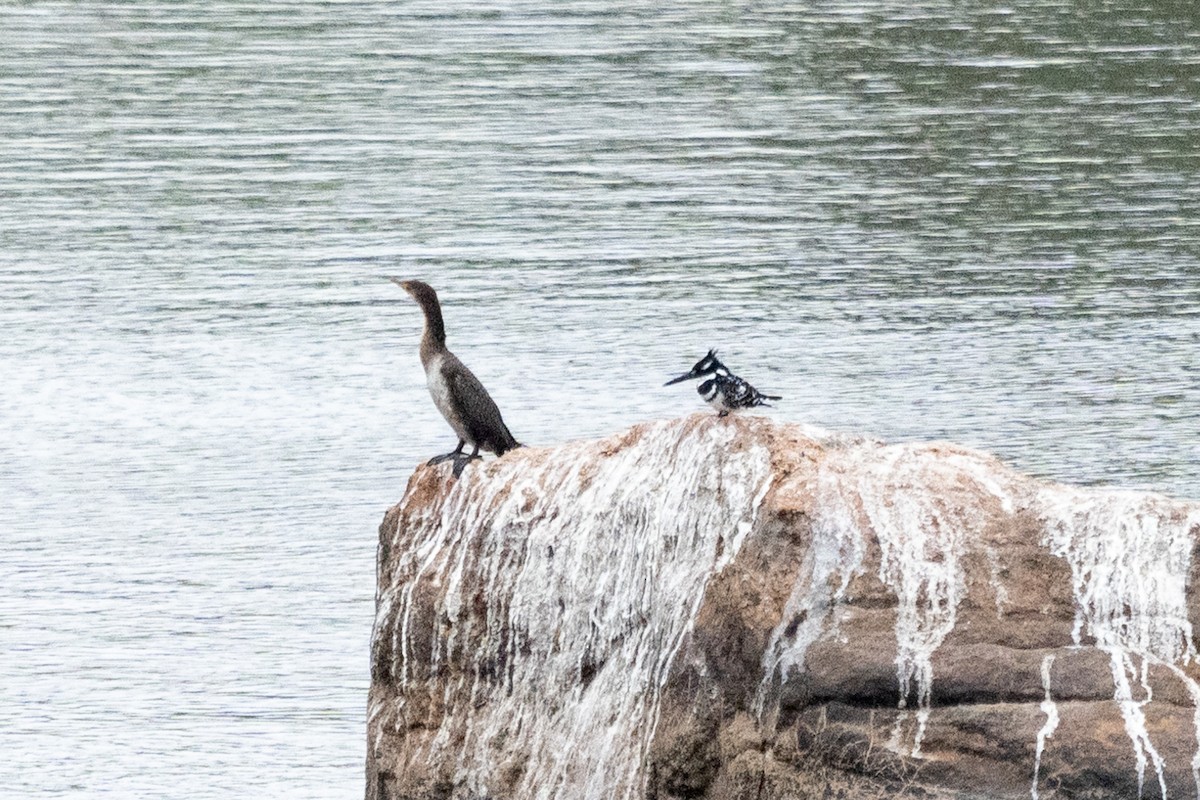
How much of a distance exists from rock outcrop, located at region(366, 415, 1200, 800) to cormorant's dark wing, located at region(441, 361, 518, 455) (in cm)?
60

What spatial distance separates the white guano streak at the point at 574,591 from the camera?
743 cm

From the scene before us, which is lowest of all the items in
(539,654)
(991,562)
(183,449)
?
(183,449)

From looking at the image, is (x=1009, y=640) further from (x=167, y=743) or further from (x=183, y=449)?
(x=183, y=449)

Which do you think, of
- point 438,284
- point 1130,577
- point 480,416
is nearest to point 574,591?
point 480,416

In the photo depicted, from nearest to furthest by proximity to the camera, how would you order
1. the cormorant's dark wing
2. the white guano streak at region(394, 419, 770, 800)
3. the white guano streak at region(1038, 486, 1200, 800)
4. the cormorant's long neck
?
the white guano streak at region(1038, 486, 1200, 800) < the white guano streak at region(394, 419, 770, 800) < the cormorant's dark wing < the cormorant's long neck

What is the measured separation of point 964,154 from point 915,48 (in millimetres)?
6328

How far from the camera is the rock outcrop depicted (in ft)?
22.2

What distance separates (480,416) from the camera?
872 centimetres

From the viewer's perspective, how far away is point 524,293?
59.9 feet

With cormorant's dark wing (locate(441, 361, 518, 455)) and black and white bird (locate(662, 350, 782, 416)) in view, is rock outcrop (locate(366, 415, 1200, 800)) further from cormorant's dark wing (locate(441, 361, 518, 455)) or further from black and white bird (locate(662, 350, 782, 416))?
cormorant's dark wing (locate(441, 361, 518, 455))

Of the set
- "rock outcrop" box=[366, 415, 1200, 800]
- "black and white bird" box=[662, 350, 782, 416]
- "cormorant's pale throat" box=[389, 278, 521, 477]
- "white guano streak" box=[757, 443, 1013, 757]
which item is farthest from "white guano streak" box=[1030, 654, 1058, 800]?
"cormorant's pale throat" box=[389, 278, 521, 477]

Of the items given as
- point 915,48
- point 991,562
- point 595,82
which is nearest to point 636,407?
point 991,562

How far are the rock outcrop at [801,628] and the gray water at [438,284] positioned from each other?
2355 mm

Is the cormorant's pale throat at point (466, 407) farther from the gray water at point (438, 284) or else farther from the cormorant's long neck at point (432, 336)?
the gray water at point (438, 284)
